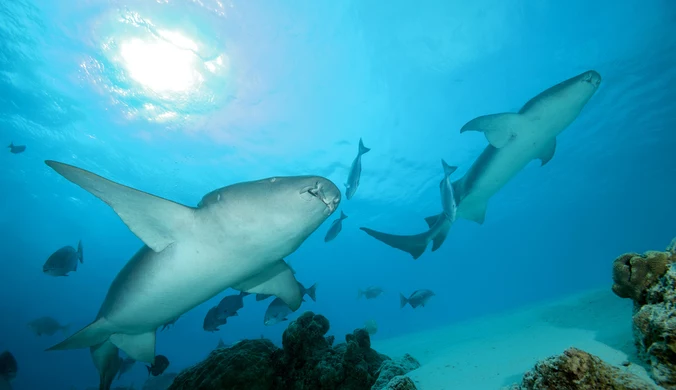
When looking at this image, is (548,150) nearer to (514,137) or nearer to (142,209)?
(514,137)

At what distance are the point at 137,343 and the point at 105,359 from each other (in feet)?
2.68

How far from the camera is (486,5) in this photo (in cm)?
1316

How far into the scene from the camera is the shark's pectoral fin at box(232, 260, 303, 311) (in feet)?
13.0

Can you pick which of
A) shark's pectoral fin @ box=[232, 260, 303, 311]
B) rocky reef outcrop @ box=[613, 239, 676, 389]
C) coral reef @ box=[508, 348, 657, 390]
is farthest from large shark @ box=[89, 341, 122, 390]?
rocky reef outcrop @ box=[613, 239, 676, 389]

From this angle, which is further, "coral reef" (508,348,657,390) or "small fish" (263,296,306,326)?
"small fish" (263,296,306,326)

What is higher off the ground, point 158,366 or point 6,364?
point 158,366

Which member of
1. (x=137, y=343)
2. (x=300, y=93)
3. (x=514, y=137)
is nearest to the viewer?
(x=137, y=343)

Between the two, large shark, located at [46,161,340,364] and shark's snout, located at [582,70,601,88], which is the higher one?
shark's snout, located at [582,70,601,88]

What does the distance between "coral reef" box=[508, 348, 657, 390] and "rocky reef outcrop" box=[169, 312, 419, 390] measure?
2.31 m

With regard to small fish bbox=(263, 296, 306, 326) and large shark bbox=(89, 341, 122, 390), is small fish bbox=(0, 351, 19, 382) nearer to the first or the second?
large shark bbox=(89, 341, 122, 390)

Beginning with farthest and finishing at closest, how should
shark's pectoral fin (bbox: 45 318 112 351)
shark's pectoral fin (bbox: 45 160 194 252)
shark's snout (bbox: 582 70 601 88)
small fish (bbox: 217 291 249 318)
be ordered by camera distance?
1. small fish (bbox: 217 291 249 318)
2. shark's snout (bbox: 582 70 601 88)
3. shark's pectoral fin (bbox: 45 318 112 351)
4. shark's pectoral fin (bbox: 45 160 194 252)

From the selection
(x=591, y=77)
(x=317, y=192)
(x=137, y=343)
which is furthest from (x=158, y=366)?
(x=591, y=77)

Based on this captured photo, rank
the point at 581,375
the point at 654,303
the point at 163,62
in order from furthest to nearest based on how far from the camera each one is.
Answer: the point at 163,62 → the point at 654,303 → the point at 581,375

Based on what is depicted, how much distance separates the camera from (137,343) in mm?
4402
